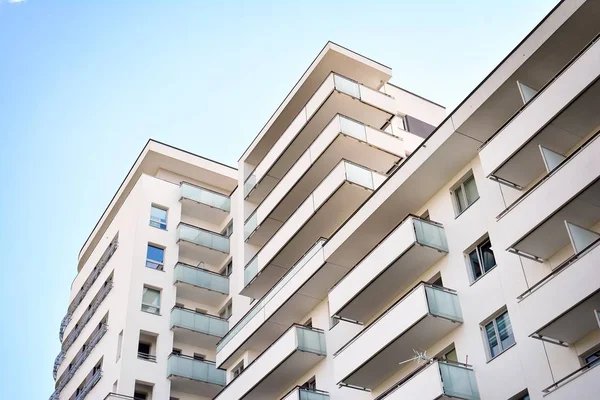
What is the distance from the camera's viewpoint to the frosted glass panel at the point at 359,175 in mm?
31734

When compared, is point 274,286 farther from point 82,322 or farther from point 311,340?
point 82,322

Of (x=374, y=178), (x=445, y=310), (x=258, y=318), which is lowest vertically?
(x=445, y=310)

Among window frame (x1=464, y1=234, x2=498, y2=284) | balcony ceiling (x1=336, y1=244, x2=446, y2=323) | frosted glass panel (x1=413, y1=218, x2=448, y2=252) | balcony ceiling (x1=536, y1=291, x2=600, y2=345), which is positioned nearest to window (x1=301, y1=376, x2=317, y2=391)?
balcony ceiling (x1=336, y1=244, x2=446, y2=323)

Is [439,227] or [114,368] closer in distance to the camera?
[439,227]

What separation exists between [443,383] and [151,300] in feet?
73.9

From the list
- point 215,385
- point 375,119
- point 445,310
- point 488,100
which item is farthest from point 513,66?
point 215,385

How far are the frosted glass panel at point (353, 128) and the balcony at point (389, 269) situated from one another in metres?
7.13

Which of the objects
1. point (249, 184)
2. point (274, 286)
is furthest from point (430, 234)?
point (249, 184)

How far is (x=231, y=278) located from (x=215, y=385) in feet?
20.4

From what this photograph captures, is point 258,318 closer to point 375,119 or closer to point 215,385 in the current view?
point 215,385

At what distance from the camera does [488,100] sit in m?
25.3

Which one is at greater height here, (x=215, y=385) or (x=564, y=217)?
(x=215, y=385)

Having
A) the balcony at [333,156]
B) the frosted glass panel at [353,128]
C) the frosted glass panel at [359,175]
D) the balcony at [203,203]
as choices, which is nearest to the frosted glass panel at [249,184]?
the balcony at [333,156]

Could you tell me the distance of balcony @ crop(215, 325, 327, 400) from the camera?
30.4 meters
